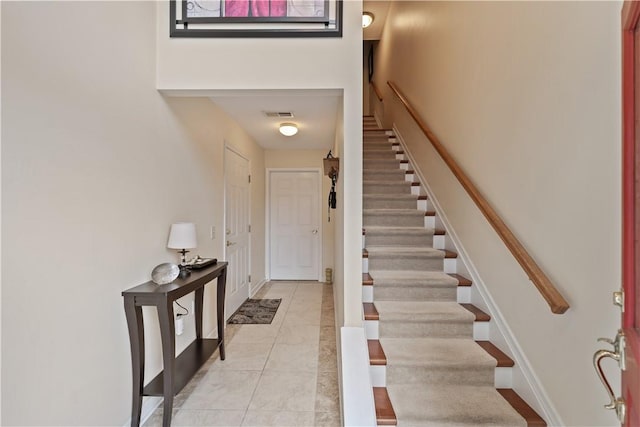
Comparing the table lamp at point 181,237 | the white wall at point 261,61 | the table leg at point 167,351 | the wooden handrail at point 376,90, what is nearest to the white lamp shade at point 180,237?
the table lamp at point 181,237

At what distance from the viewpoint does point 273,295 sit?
4.51 metres

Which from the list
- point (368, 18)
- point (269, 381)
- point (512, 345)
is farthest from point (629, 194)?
point (368, 18)

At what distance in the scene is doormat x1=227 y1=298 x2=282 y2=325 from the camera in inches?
139

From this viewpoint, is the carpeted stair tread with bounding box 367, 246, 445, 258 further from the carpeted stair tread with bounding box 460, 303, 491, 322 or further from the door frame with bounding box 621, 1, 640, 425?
the door frame with bounding box 621, 1, 640, 425

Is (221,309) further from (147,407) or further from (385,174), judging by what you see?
(385,174)

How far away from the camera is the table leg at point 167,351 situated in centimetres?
172

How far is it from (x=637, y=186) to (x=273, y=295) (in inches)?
168

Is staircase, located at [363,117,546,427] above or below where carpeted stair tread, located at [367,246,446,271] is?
below

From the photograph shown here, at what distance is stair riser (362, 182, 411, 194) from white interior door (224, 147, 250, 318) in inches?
61.9

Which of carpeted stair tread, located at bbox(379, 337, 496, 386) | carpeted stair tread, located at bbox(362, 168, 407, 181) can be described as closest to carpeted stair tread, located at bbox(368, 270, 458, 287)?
Result: carpeted stair tread, located at bbox(379, 337, 496, 386)

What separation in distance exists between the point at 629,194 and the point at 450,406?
57.0 inches

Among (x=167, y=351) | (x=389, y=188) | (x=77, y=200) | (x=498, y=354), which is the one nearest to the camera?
(x=77, y=200)

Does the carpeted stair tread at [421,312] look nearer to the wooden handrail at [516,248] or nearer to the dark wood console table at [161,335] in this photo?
the wooden handrail at [516,248]

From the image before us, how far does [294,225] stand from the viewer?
528 centimetres
